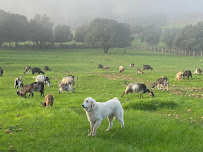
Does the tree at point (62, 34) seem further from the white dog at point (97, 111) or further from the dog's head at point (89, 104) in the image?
the dog's head at point (89, 104)

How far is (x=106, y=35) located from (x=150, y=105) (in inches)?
3275

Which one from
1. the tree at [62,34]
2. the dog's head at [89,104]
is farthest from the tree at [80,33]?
the dog's head at [89,104]

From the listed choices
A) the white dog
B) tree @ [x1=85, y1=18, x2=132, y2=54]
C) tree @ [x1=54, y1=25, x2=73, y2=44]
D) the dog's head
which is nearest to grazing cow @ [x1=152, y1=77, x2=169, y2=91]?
the white dog

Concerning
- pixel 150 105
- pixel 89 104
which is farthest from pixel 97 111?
pixel 150 105

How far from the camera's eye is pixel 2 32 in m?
96.5

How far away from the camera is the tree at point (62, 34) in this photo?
12022 centimetres

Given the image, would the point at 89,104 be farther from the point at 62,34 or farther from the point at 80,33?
the point at 80,33

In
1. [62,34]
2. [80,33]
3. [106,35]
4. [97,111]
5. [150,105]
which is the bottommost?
[150,105]

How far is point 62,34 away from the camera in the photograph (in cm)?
12188

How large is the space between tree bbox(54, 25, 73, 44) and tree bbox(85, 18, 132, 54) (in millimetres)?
21082

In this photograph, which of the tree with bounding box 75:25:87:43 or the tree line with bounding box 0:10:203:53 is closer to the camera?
the tree line with bounding box 0:10:203:53

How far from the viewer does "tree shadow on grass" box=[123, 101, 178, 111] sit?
16.7 meters

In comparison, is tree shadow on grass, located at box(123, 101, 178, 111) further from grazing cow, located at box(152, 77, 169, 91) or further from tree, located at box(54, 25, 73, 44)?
tree, located at box(54, 25, 73, 44)

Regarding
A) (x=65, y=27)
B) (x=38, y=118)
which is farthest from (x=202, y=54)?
(x=38, y=118)
